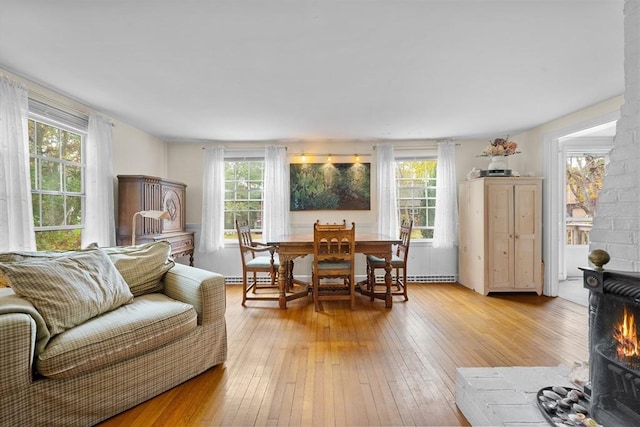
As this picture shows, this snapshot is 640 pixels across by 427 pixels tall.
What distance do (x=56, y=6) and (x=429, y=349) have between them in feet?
11.0

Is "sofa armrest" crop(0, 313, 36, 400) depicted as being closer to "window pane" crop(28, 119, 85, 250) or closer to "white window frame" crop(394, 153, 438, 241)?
"window pane" crop(28, 119, 85, 250)

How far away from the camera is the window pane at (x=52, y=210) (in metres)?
2.82

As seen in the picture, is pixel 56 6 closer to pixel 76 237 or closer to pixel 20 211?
pixel 20 211

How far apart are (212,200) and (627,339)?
4449mm

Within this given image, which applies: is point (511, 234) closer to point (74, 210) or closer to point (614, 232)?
point (614, 232)

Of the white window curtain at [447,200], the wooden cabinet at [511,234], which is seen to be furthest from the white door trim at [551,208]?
the white window curtain at [447,200]

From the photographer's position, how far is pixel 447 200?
14.7 feet

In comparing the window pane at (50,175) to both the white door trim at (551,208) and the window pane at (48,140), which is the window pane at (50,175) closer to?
the window pane at (48,140)

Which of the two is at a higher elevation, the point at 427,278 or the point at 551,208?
the point at 551,208

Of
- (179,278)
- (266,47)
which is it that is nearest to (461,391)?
(179,278)

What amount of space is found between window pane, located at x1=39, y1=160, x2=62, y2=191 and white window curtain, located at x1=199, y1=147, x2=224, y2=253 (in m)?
1.77

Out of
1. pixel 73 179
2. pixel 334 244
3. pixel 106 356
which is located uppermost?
pixel 73 179

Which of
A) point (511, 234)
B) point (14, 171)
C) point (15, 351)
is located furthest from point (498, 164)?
point (14, 171)

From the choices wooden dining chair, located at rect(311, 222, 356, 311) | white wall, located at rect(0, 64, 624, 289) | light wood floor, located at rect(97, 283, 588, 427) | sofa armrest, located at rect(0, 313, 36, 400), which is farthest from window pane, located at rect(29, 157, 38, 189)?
wooden dining chair, located at rect(311, 222, 356, 311)
